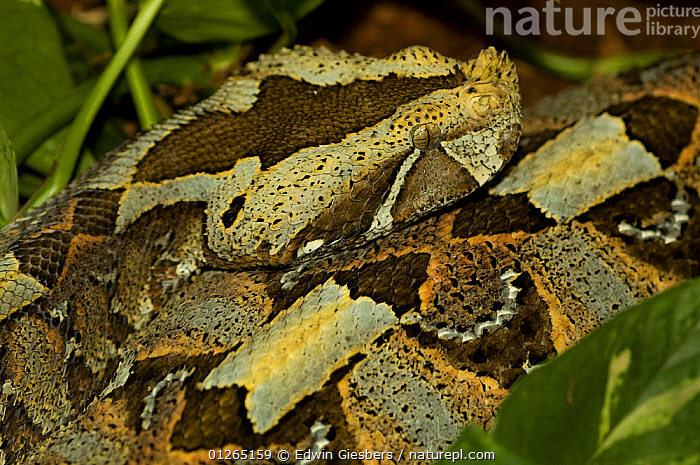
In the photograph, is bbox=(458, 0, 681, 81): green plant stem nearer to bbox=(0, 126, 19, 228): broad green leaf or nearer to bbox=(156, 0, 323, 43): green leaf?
bbox=(156, 0, 323, 43): green leaf

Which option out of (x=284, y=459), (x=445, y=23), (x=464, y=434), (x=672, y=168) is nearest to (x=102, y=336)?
(x=284, y=459)

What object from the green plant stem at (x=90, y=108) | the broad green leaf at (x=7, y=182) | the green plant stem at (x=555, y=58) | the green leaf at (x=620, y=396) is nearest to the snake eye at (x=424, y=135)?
the green leaf at (x=620, y=396)

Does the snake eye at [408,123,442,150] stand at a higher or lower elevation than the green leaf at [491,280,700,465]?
higher

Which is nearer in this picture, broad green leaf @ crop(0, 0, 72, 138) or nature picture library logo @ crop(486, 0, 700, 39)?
broad green leaf @ crop(0, 0, 72, 138)

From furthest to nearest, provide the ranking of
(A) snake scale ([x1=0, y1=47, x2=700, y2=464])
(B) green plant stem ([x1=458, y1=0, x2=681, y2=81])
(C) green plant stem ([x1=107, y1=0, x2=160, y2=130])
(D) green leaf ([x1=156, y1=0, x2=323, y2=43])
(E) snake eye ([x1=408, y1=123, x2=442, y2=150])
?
(B) green plant stem ([x1=458, y1=0, x2=681, y2=81]) < (C) green plant stem ([x1=107, y1=0, x2=160, y2=130]) < (D) green leaf ([x1=156, y1=0, x2=323, y2=43]) < (E) snake eye ([x1=408, y1=123, x2=442, y2=150]) < (A) snake scale ([x1=0, y1=47, x2=700, y2=464])

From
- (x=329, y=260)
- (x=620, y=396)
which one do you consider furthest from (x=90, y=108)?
(x=620, y=396)

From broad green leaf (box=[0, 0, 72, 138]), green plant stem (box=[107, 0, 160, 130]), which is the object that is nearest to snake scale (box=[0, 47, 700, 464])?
broad green leaf (box=[0, 0, 72, 138])
